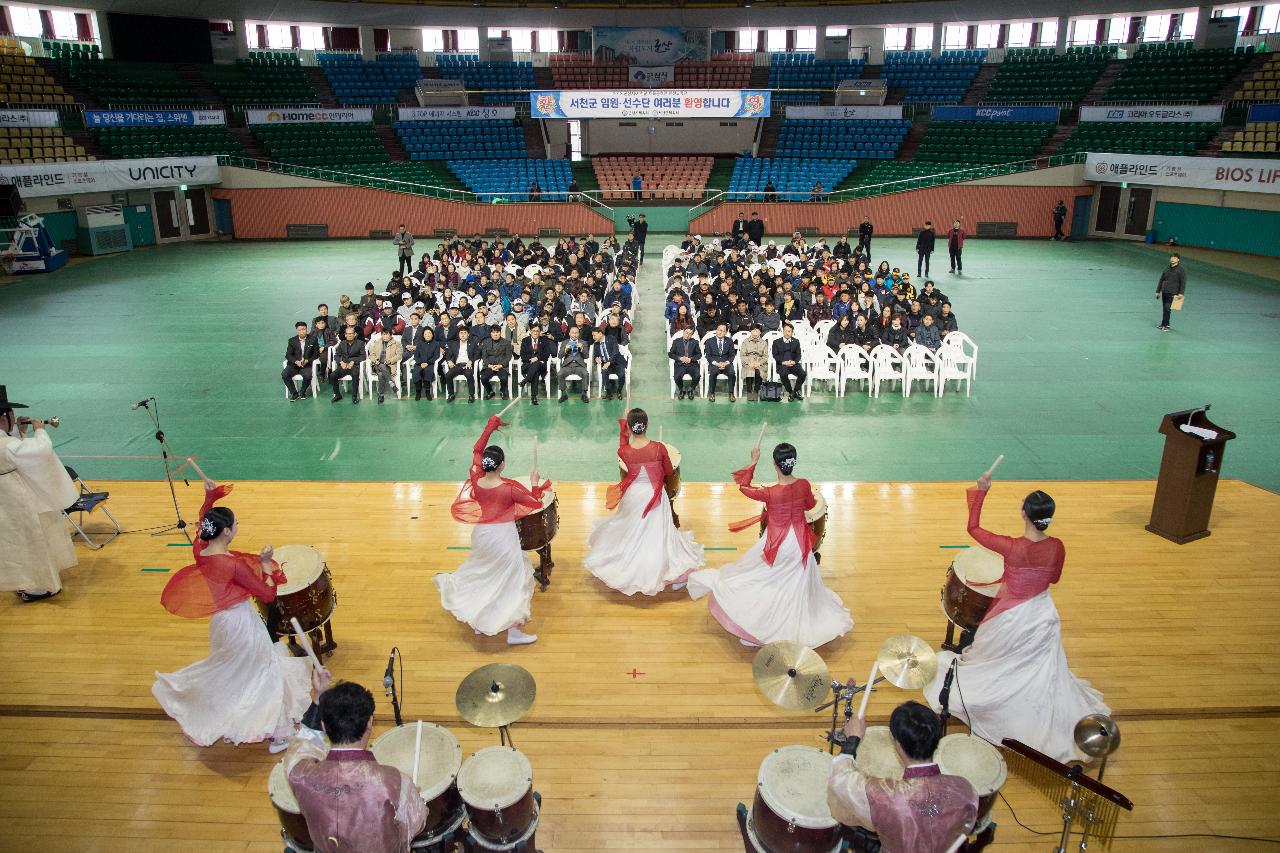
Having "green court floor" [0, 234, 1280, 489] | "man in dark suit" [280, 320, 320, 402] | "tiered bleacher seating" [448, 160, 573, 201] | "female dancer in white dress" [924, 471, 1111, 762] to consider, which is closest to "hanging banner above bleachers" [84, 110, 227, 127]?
"tiered bleacher seating" [448, 160, 573, 201]

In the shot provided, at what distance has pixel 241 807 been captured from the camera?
561cm

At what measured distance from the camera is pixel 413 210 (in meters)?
33.0

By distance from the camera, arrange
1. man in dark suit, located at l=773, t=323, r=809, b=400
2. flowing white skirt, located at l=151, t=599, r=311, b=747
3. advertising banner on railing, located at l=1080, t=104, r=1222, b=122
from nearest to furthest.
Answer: flowing white skirt, located at l=151, t=599, r=311, b=747 → man in dark suit, located at l=773, t=323, r=809, b=400 → advertising banner on railing, located at l=1080, t=104, r=1222, b=122

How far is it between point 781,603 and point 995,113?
114ft

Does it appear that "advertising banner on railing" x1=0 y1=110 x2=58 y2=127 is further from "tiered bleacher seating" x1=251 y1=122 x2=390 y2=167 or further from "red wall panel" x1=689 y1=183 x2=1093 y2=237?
"red wall panel" x1=689 y1=183 x2=1093 y2=237

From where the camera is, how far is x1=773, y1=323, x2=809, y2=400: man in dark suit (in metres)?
13.8

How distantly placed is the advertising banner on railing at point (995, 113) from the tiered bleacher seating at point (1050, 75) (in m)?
0.85

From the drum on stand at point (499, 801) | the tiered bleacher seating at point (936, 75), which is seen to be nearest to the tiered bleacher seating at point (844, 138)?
the tiered bleacher seating at point (936, 75)

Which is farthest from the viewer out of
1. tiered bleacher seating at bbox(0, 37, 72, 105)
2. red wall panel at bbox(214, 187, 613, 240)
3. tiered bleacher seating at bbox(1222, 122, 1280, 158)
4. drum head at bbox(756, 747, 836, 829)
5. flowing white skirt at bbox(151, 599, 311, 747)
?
red wall panel at bbox(214, 187, 613, 240)

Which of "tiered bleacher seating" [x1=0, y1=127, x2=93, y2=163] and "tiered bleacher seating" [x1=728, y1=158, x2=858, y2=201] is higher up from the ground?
"tiered bleacher seating" [x1=0, y1=127, x2=93, y2=163]

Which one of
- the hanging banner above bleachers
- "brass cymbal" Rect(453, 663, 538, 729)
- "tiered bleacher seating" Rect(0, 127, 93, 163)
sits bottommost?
"brass cymbal" Rect(453, 663, 538, 729)

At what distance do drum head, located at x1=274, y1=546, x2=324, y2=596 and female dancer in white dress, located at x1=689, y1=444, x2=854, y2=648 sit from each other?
127 inches

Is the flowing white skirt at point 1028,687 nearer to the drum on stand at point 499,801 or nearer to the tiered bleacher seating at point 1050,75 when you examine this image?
the drum on stand at point 499,801

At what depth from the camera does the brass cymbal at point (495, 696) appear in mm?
4688
